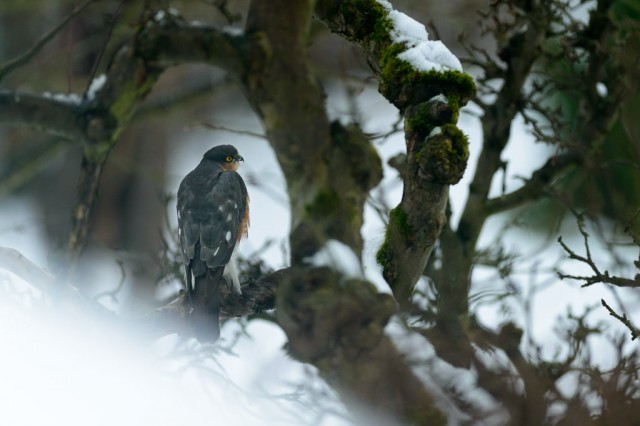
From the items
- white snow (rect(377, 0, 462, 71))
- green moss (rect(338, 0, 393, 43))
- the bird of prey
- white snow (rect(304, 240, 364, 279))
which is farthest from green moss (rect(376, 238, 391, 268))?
the bird of prey

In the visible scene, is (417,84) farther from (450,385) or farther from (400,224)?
(450,385)

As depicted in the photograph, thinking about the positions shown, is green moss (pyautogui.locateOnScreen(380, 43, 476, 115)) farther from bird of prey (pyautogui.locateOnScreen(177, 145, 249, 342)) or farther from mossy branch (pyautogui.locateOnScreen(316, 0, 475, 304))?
bird of prey (pyautogui.locateOnScreen(177, 145, 249, 342))

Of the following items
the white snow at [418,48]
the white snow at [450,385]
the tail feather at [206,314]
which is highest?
the white snow at [418,48]

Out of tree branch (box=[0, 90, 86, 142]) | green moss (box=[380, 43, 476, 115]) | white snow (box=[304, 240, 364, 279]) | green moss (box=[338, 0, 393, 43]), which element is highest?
tree branch (box=[0, 90, 86, 142])

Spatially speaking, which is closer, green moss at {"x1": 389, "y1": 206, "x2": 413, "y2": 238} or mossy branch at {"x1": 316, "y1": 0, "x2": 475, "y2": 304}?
mossy branch at {"x1": 316, "y1": 0, "x2": 475, "y2": 304}

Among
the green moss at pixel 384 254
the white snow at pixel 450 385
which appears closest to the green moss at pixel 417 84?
the green moss at pixel 384 254

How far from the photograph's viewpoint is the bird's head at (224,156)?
523 centimetres

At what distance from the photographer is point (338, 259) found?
3.08 m

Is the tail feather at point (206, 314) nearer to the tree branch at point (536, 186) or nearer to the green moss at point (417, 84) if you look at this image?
the green moss at point (417, 84)

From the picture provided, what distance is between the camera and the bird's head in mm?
5234

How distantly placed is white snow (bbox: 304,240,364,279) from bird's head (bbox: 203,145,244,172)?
81.4 inches

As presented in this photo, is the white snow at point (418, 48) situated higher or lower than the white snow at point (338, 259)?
higher

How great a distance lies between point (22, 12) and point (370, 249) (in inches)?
265

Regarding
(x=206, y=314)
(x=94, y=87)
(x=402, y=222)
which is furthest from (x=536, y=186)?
(x=94, y=87)
